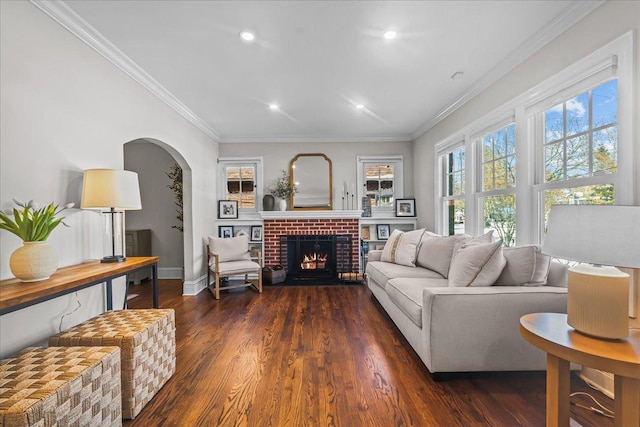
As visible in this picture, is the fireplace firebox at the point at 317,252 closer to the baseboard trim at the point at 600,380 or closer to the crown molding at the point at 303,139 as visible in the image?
the crown molding at the point at 303,139

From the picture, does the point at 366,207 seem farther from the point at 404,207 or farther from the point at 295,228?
the point at 295,228

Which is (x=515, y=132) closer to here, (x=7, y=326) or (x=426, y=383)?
(x=426, y=383)

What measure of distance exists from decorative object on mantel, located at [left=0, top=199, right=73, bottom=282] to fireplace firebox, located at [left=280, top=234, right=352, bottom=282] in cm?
370

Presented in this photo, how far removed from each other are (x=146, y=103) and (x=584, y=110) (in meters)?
3.90

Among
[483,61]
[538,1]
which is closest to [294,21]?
Result: [538,1]

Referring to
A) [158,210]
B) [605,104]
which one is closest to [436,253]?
[605,104]

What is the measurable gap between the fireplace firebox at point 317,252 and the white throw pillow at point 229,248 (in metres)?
0.80

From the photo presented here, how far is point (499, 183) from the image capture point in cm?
316

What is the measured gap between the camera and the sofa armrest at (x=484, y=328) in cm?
200

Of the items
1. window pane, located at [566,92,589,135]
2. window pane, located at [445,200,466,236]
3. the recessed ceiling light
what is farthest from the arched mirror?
window pane, located at [566,92,589,135]

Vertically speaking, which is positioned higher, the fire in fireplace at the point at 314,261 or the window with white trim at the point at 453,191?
the window with white trim at the point at 453,191

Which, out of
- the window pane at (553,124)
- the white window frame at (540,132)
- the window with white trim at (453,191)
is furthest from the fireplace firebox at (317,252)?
the window pane at (553,124)

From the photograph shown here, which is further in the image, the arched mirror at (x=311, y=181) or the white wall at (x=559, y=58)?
the arched mirror at (x=311, y=181)

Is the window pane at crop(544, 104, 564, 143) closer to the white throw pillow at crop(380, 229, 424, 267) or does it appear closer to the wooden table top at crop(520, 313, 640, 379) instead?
the wooden table top at crop(520, 313, 640, 379)
